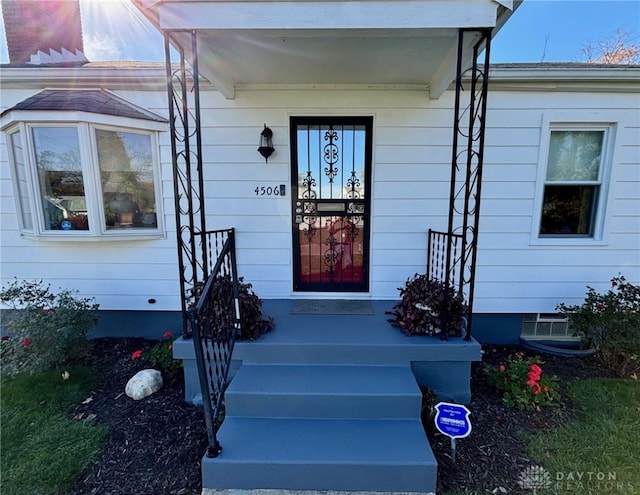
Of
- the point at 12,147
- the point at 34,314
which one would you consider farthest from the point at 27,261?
the point at 12,147

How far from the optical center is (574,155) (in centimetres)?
330

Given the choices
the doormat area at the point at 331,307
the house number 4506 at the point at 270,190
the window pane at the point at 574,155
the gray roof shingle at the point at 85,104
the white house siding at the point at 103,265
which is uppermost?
the gray roof shingle at the point at 85,104

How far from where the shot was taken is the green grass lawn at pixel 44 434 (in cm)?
185

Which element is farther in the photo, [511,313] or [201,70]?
[511,313]

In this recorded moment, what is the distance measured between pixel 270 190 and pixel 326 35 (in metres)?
1.57

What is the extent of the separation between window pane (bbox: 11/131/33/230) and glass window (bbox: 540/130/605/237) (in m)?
5.50

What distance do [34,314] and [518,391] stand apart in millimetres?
4300

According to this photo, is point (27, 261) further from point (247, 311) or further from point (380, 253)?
point (380, 253)

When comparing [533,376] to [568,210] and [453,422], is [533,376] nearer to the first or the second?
[453,422]

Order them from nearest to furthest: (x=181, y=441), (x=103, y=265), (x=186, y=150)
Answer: (x=181, y=441)
(x=186, y=150)
(x=103, y=265)

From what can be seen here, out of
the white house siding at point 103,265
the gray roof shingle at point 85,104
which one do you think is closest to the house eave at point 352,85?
the gray roof shingle at point 85,104

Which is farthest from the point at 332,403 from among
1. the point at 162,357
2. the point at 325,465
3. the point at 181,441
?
the point at 162,357

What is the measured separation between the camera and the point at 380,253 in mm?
3404

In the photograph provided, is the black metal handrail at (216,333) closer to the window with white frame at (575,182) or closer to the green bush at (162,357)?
the green bush at (162,357)
